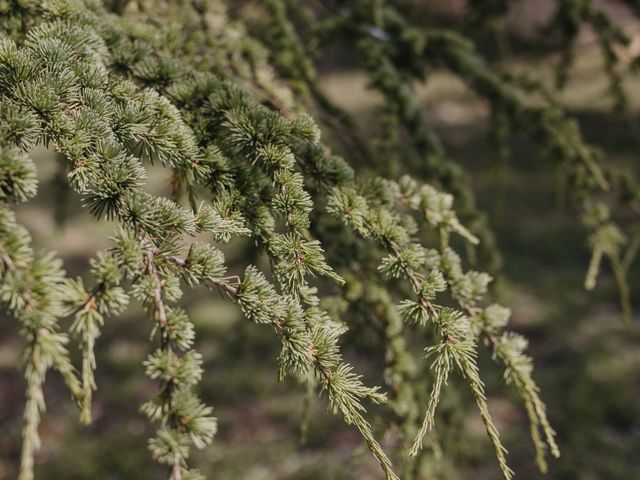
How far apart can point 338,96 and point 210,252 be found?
944 centimetres

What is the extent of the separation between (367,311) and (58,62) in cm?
106

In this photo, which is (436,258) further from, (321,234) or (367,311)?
(367,311)

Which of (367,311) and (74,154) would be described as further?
(367,311)

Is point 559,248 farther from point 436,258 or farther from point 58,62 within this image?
point 58,62

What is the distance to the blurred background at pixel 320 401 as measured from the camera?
3457mm

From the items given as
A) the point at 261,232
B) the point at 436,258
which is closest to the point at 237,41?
the point at 261,232

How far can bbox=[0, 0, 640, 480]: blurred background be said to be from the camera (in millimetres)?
3457

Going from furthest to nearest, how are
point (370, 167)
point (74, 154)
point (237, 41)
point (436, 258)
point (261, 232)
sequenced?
point (370, 167)
point (237, 41)
point (436, 258)
point (261, 232)
point (74, 154)

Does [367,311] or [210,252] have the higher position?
[210,252]

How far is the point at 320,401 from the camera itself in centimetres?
396

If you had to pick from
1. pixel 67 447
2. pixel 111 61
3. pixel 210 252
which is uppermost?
pixel 111 61

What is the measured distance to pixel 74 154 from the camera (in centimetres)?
98

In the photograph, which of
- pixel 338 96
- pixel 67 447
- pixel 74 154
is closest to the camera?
pixel 74 154

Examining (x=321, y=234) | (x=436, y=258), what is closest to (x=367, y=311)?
(x=321, y=234)
